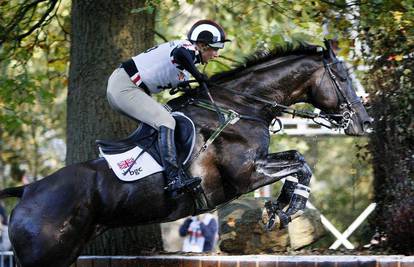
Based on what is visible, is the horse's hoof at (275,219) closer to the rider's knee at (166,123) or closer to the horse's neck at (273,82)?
the horse's neck at (273,82)

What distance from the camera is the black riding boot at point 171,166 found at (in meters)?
9.01

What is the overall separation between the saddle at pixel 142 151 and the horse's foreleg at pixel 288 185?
80 cm

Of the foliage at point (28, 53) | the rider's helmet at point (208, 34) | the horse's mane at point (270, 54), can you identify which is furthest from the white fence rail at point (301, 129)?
the rider's helmet at point (208, 34)

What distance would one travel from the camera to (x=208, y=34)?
905 centimetres

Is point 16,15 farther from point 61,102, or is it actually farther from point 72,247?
point 61,102

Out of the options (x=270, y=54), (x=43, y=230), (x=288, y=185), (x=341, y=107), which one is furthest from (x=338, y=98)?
(x=43, y=230)

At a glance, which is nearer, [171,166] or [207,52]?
[171,166]

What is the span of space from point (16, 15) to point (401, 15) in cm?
520

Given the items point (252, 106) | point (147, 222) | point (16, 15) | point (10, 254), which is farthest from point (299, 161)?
point (16, 15)

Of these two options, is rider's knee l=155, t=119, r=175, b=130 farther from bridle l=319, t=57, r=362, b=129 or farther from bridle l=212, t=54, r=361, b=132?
bridle l=319, t=57, r=362, b=129

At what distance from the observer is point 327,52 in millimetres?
9820

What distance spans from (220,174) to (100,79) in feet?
8.59

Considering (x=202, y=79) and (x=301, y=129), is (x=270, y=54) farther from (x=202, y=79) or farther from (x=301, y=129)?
(x=301, y=129)

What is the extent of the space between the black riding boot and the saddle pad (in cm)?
15
